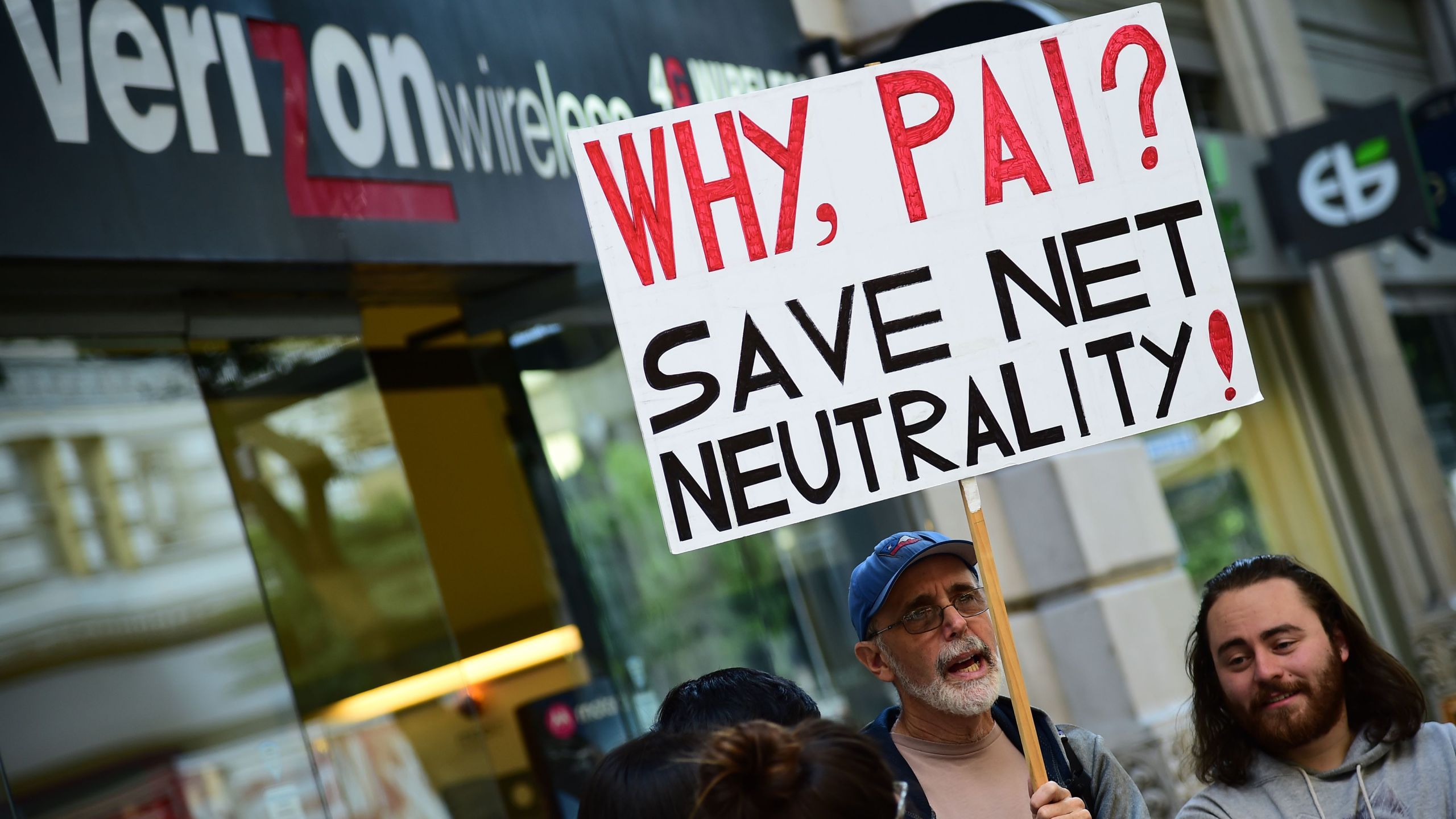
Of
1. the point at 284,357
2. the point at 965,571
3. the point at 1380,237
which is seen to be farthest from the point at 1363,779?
the point at 1380,237

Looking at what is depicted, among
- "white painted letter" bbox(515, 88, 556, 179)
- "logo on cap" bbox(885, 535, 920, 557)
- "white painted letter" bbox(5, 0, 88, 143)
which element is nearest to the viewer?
"logo on cap" bbox(885, 535, 920, 557)

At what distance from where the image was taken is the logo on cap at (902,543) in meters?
3.59

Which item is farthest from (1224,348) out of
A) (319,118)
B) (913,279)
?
(319,118)

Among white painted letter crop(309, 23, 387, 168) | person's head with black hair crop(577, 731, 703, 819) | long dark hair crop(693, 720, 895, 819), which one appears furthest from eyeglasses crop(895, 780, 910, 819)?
white painted letter crop(309, 23, 387, 168)

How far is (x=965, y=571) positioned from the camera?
144 inches

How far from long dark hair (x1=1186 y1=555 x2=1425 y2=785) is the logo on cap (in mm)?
716

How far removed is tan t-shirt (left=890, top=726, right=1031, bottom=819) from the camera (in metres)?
3.37

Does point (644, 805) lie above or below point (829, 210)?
below

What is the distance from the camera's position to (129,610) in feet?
17.0

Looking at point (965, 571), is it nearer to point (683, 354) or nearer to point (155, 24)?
point (683, 354)

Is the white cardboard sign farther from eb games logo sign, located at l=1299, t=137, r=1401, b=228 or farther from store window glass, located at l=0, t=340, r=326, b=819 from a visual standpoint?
eb games logo sign, located at l=1299, t=137, r=1401, b=228

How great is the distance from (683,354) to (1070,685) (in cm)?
510

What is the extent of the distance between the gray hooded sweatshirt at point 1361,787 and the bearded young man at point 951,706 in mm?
240

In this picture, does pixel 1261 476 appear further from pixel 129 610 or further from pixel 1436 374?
pixel 129 610
